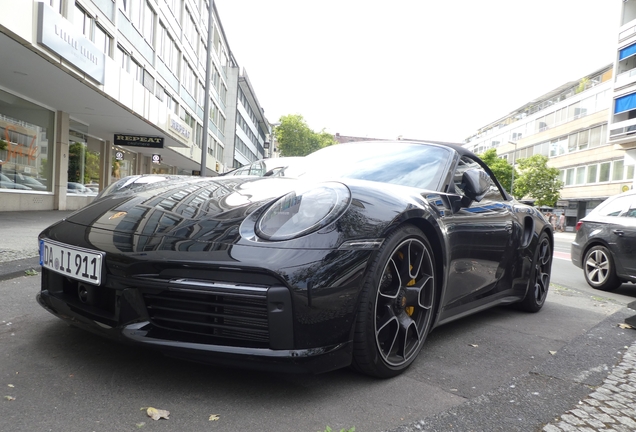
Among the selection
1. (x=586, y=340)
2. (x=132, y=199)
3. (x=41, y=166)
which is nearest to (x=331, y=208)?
(x=132, y=199)

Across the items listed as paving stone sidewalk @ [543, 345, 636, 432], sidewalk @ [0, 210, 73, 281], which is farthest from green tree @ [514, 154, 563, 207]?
paving stone sidewalk @ [543, 345, 636, 432]

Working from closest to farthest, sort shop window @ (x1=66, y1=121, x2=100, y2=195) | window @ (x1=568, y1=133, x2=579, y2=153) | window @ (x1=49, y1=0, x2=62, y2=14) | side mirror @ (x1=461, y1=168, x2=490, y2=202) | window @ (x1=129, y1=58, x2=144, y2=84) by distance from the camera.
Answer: side mirror @ (x1=461, y1=168, x2=490, y2=202) < window @ (x1=49, y1=0, x2=62, y2=14) < shop window @ (x1=66, y1=121, x2=100, y2=195) < window @ (x1=129, y1=58, x2=144, y2=84) < window @ (x1=568, y1=133, x2=579, y2=153)

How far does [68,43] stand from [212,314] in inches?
433

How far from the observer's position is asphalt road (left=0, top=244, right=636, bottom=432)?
1754 millimetres

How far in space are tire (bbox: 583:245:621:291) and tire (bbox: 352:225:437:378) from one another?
4650mm

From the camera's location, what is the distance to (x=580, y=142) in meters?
47.9

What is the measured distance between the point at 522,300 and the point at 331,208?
265 cm

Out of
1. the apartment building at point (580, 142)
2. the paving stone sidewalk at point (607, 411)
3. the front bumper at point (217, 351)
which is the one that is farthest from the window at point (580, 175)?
the front bumper at point (217, 351)

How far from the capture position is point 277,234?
1956 mm

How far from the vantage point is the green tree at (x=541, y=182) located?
1860 inches

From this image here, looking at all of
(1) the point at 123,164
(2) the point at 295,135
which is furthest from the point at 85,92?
(2) the point at 295,135

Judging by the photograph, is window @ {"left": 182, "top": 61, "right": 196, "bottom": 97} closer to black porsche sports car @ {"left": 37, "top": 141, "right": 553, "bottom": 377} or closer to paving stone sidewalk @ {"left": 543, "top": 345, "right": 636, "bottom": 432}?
black porsche sports car @ {"left": 37, "top": 141, "right": 553, "bottom": 377}

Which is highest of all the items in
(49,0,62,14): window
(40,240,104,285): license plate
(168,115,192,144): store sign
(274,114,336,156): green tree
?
(274,114,336,156): green tree

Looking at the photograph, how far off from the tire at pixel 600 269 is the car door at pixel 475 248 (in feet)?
10.9
